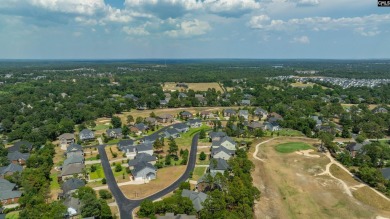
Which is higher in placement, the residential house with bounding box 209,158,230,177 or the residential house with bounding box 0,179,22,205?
the residential house with bounding box 209,158,230,177

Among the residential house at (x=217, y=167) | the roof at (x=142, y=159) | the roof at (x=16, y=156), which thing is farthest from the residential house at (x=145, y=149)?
the roof at (x=16, y=156)

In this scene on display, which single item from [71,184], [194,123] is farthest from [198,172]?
[194,123]

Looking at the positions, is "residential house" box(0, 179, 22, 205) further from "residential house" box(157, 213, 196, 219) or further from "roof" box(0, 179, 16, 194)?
"residential house" box(157, 213, 196, 219)

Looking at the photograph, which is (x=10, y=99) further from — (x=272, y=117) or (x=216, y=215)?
(x=216, y=215)

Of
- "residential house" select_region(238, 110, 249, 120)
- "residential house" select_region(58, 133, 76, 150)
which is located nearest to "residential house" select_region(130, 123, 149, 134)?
"residential house" select_region(58, 133, 76, 150)

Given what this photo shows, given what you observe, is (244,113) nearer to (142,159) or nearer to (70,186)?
(142,159)

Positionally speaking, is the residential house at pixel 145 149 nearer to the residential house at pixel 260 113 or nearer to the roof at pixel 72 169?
the roof at pixel 72 169
